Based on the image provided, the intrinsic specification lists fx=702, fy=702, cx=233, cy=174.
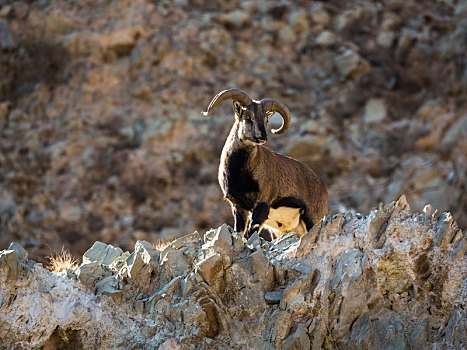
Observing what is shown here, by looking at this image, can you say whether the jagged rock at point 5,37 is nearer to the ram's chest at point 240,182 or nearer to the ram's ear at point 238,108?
the ram's ear at point 238,108

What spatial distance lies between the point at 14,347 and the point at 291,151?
19.1 m

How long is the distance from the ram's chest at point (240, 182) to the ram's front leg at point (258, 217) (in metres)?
0.15

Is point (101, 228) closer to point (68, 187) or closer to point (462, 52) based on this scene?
point (68, 187)

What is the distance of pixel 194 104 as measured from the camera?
97.6 ft

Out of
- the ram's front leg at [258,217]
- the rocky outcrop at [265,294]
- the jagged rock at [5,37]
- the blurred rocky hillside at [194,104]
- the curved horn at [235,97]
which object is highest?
the curved horn at [235,97]

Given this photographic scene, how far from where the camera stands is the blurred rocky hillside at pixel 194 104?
26.3m

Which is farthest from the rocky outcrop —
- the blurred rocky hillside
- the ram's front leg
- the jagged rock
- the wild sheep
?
the jagged rock

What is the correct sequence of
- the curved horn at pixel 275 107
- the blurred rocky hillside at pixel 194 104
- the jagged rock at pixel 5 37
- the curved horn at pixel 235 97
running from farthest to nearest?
the jagged rock at pixel 5 37
the blurred rocky hillside at pixel 194 104
the curved horn at pixel 275 107
the curved horn at pixel 235 97

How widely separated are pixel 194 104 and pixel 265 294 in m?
20.7

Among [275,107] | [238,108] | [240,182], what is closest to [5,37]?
[238,108]

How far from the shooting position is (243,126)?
38.5 feet

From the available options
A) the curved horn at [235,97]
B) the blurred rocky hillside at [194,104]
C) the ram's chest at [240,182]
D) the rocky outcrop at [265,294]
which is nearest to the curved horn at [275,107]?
the curved horn at [235,97]

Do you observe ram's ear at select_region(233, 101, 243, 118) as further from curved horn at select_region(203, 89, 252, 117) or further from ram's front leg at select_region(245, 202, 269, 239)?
ram's front leg at select_region(245, 202, 269, 239)

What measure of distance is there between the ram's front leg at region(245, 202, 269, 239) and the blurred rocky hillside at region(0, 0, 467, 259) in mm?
13167
